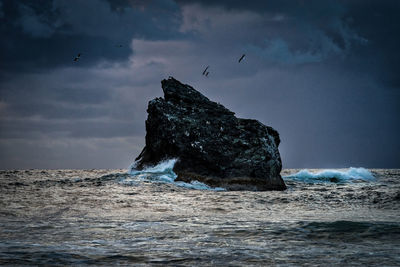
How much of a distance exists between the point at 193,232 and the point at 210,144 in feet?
40.9

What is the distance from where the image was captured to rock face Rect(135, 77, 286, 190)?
1848 cm

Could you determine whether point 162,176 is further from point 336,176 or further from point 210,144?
point 336,176

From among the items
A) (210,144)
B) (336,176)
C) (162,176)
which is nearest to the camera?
(162,176)

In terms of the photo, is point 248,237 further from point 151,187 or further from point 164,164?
point 164,164

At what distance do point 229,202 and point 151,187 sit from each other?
4.94 m

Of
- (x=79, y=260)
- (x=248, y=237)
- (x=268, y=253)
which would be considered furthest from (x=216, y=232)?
(x=79, y=260)

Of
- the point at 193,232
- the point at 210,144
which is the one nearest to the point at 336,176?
the point at 210,144

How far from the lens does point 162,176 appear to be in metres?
18.7

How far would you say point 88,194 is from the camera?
1447 cm

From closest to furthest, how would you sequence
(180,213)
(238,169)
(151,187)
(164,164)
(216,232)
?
1. (216,232)
2. (180,213)
3. (151,187)
4. (238,169)
5. (164,164)

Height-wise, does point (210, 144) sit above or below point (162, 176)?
above

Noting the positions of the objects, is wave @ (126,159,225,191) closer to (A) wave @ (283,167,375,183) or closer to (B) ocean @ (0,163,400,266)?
(B) ocean @ (0,163,400,266)

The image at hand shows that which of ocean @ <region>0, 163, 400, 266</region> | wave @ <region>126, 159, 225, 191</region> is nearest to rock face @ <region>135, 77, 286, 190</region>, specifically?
wave @ <region>126, 159, 225, 191</region>

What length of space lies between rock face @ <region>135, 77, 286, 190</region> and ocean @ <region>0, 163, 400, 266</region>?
491cm
